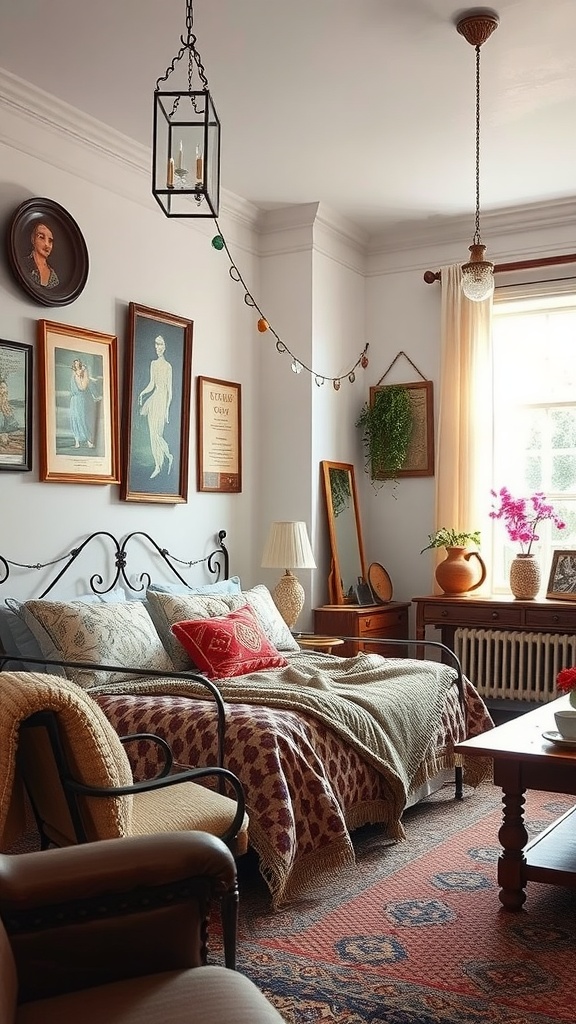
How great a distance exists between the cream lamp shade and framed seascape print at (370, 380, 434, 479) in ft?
3.67

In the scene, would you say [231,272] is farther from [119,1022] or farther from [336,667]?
[119,1022]

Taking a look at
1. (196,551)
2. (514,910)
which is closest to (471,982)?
(514,910)

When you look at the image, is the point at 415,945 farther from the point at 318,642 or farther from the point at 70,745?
the point at 318,642

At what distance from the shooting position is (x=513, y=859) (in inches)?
119

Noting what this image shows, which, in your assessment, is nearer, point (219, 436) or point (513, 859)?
point (513, 859)

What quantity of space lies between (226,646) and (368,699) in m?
0.67

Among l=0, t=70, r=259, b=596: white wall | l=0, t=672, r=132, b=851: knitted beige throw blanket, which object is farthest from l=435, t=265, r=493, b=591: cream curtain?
l=0, t=672, r=132, b=851: knitted beige throw blanket

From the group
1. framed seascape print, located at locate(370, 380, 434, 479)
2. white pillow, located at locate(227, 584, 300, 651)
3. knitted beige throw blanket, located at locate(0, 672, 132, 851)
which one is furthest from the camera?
framed seascape print, located at locate(370, 380, 434, 479)

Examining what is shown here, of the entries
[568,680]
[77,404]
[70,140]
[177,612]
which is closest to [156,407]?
[77,404]

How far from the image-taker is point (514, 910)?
2.98 metres

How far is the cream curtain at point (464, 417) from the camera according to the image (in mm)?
5746

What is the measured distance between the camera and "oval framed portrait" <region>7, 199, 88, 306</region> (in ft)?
13.3

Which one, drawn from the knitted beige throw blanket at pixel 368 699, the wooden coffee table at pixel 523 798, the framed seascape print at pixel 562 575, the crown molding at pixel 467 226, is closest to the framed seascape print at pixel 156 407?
the knitted beige throw blanket at pixel 368 699

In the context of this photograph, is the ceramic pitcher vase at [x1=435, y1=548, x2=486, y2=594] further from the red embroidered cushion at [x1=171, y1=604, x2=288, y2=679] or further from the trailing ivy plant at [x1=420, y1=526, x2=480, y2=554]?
the red embroidered cushion at [x1=171, y1=604, x2=288, y2=679]
